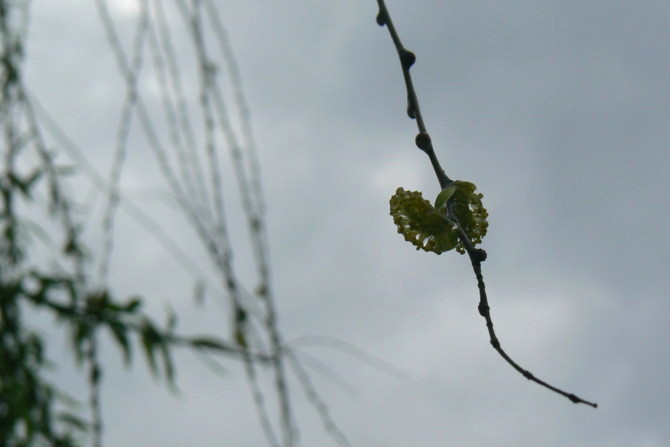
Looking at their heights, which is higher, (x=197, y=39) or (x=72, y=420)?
(x=197, y=39)

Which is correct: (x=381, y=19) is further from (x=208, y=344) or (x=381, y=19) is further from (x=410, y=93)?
(x=208, y=344)

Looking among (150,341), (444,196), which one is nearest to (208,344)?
(150,341)

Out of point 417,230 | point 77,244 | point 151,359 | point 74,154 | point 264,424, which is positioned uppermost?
point 417,230

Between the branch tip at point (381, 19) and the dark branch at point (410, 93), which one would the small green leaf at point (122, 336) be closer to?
the dark branch at point (410, 93)

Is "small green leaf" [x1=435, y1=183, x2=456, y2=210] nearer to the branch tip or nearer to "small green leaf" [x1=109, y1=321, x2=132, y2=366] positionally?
the branch tip

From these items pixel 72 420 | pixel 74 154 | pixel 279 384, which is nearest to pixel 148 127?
pixel 74 154

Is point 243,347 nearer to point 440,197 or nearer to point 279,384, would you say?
point 279,384

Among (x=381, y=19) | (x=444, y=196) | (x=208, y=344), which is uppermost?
(x=381, y=19)
